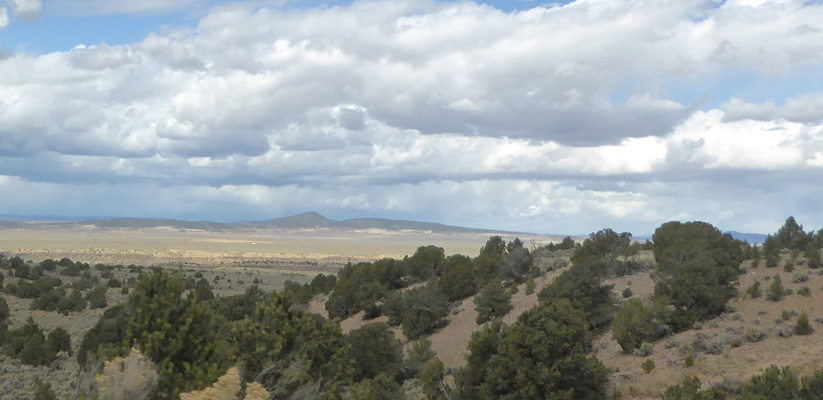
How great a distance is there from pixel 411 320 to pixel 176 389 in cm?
2213

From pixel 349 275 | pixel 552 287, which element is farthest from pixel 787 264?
pixel 349 275

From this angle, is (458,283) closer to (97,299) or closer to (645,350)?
(645,350)

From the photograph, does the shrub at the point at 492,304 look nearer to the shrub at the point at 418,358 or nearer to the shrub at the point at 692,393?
the shrub at the point at 418,358

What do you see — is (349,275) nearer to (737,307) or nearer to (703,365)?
(737,307)

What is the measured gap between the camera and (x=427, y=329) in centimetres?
3400

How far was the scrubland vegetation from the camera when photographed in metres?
13.8

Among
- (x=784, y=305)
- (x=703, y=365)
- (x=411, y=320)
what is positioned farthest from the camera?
(x=411, y=320)

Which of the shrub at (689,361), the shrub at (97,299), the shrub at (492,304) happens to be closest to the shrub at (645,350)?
the shrub at (689,361)

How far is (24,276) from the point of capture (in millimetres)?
50094

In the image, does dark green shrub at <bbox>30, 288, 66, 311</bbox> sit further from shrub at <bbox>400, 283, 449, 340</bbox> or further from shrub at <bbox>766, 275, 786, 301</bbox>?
shrub at <bbox>766, 275, 786, 301</bbox>

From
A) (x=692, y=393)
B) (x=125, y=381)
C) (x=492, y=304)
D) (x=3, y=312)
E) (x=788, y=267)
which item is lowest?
(x=3, y=312)

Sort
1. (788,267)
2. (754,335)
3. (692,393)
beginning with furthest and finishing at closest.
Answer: (788,267) < (754,335) < (692,393)

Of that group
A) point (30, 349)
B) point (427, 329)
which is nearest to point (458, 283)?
point (427, 329)

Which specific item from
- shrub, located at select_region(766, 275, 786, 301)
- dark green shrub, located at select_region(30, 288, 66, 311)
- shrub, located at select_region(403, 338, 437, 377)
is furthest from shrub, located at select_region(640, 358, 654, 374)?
dark green shrub, located at select_region(30, 288, 66, 311)
